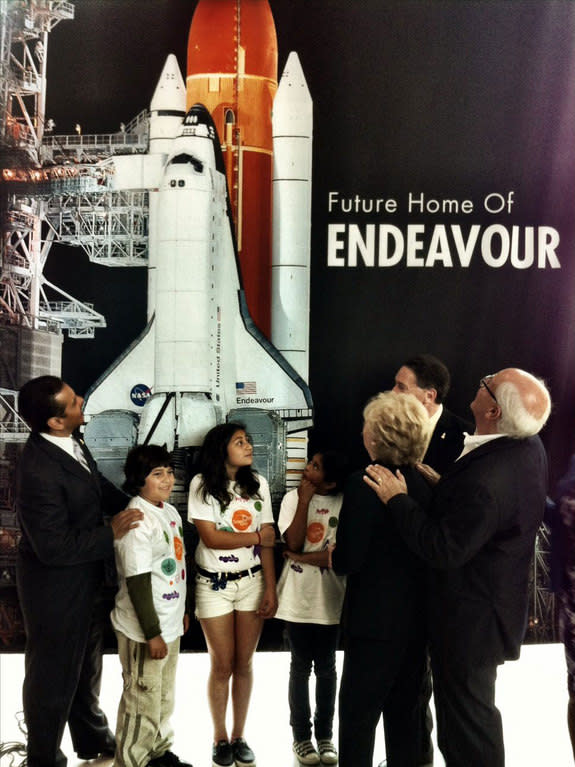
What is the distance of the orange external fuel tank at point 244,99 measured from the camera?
4.31 metres

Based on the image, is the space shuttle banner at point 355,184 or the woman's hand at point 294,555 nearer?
the woman's hand at point 294,555

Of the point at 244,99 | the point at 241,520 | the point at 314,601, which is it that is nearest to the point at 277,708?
the point at 314,601

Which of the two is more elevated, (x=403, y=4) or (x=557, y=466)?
(x=403, y=4)

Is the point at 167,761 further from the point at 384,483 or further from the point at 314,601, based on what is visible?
the point at 384,483

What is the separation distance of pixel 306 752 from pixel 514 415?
77.6 inches

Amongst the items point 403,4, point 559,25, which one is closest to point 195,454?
point 403,4

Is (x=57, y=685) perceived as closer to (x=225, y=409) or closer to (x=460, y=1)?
(x=225, y=409)

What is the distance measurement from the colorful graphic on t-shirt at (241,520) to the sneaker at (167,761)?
1.07m

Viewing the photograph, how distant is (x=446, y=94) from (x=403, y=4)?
1.87ft

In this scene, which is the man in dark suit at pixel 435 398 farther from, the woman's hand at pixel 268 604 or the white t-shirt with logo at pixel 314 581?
the woman's hand at pixel 268 604

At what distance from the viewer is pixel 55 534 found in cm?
316

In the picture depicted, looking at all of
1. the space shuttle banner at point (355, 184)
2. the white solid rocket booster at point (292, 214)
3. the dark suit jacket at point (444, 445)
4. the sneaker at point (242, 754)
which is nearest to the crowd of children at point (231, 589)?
the sneaker at point (242, 754)

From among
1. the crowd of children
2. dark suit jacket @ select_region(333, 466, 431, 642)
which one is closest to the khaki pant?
the crowd of children

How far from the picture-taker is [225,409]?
435 centimetres
